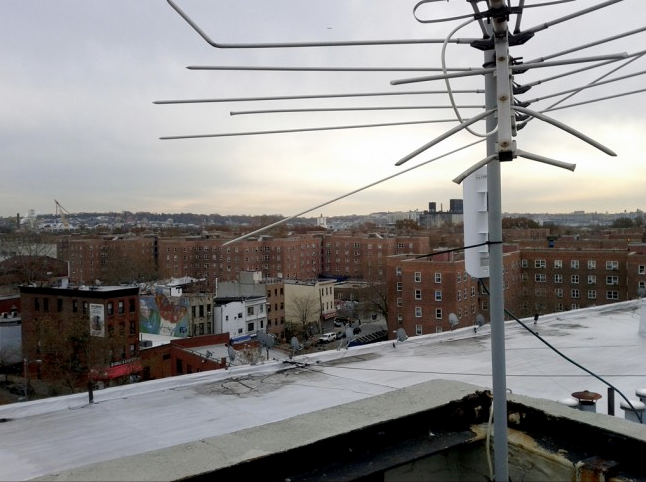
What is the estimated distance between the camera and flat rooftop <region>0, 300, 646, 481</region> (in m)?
4.72

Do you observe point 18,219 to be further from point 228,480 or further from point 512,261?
point 228,480

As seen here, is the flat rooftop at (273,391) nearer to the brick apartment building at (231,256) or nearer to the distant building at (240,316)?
the distant building at (240,316)

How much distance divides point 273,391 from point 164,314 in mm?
29069

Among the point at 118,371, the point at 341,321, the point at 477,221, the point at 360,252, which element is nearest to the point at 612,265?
the point at 341,321

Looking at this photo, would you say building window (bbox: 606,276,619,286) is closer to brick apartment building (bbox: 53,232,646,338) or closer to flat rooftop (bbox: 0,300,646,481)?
brick apartment building (bbox: 53,232,646,338)

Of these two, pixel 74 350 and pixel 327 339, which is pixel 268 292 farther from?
pixel 74 350

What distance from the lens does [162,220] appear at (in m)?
146

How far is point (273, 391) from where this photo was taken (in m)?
6.11

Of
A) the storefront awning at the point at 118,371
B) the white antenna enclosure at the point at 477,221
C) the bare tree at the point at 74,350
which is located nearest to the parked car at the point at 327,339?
the storefront awning at the point at 118,371

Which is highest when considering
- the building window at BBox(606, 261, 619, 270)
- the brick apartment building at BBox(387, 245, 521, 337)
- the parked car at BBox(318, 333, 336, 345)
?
the building window at BBox(606, 261, 619, 270)

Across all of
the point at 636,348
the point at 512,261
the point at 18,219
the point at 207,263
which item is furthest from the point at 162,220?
the point at 636,348

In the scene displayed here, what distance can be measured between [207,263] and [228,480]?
6413cm

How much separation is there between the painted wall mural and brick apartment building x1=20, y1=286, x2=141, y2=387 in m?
4.38

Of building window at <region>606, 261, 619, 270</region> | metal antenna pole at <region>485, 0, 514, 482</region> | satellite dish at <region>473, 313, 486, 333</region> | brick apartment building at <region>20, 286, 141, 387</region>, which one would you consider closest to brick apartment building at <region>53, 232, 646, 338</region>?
building window at <region>606, 261, 619, 270</region>
